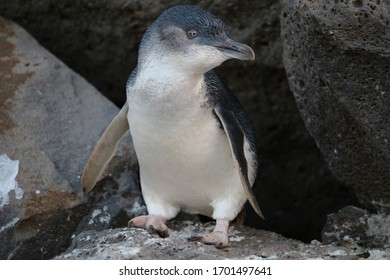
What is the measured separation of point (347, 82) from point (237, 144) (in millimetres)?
468

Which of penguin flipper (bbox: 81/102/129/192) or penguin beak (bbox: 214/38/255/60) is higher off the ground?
penguin beak (bbox: 214/38/255/60)

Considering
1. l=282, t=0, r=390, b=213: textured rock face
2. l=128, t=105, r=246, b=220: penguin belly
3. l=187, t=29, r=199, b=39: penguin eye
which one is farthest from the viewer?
l=128, t=105, r=246, b=220: penguin belly

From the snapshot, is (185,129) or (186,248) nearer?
(186,248)

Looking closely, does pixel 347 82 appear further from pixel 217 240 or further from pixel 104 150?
pixel 104 150

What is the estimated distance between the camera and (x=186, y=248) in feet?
11.6

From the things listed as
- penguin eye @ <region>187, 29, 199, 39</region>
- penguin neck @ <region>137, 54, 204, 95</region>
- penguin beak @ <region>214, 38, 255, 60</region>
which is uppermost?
penguin eye @ <region>187, 29, 199, 39</region>

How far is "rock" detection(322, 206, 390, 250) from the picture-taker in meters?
3.84

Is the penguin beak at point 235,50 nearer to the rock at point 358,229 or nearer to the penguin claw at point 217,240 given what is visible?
the penguin claw at point 217,240

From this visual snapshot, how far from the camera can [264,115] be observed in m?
4.83

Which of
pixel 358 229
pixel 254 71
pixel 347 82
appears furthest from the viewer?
pixel 254 71

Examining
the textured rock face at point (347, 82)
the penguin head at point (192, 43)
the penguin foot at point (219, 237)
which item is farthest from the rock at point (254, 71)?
the penguin foot at point (219, 237)

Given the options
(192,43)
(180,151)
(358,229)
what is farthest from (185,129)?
(358,229)

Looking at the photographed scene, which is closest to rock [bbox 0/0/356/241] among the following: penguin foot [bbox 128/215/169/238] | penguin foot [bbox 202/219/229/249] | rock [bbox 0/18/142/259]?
rock [bbox 0/18/142/259]

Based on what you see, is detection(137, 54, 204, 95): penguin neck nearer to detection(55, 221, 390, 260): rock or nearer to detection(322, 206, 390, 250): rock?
detection(55, 221, 390, 260): rock
